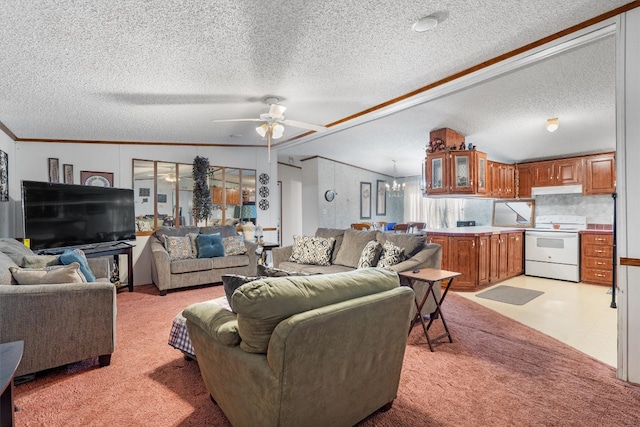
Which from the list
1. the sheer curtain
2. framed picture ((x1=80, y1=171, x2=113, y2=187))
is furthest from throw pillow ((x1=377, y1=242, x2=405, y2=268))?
the sheer curtain

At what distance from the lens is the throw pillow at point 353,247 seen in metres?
4.03

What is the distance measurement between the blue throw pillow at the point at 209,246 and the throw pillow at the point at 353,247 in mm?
1944

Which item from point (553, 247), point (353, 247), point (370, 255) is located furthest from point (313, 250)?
point (553, 247)

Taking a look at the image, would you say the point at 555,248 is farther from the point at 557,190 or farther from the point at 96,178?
the point at 96,178

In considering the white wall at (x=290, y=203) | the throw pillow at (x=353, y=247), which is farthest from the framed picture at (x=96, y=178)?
the white wall at (x=290, y=203)

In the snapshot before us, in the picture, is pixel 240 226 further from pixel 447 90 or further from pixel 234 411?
pixel 234 411

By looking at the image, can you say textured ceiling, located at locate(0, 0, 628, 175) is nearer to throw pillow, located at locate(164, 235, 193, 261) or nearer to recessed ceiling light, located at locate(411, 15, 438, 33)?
recessed ceiling light, located at locate(411, 15, 438, 33)

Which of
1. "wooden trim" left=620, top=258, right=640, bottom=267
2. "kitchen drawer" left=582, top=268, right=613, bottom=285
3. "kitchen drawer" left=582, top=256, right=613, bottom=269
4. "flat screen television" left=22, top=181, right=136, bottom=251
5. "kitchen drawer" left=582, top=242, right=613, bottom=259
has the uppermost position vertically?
"flat screen television" left=22, top=181, right=136, bottom=251

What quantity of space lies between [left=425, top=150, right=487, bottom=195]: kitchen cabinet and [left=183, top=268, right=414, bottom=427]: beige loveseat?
3.63 metres

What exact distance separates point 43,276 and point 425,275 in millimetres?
2966

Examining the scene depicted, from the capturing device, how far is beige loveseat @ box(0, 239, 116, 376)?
211 cm

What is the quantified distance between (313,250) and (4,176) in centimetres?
404

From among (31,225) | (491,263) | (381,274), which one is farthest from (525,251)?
(31,225)

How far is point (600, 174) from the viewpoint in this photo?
5.29 m
